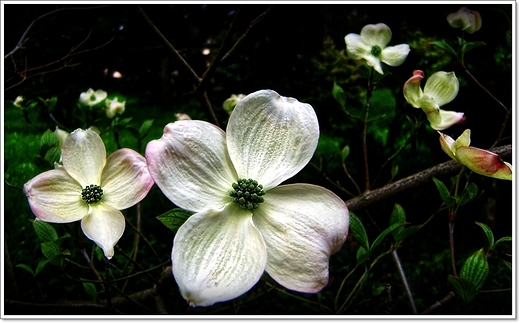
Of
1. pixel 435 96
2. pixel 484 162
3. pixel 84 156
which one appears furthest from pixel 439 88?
pixel 84 156

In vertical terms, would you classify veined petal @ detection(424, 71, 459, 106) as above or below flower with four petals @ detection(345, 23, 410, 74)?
below

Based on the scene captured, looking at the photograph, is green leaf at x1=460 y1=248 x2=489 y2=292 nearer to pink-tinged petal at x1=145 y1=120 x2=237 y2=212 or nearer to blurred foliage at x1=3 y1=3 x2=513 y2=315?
pink-tinged petal at x1=145 y1=120 x2=237 y2=212

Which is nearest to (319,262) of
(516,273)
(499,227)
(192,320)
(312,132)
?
(312,132)

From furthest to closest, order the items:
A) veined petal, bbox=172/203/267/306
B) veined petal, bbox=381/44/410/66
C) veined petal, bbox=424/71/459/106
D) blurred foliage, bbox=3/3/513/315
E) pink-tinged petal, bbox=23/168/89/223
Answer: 1. blurred foliage, bbox=3/3/513/315
2. veined petal, bbox=381/44/410/66
3. veined petal, bbox=424/71/459/106
4. pink-tinged petal, bbox=23/168/89/223
5. veined petal, bbox=172/203/267/306

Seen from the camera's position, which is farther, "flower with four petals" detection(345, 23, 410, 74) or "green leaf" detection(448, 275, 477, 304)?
"flower with four petals" detection(345, 23, 410, 74)

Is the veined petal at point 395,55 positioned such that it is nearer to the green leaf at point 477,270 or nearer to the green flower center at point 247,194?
the green leaf at point 477,270

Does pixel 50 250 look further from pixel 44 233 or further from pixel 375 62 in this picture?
pixel 375 62

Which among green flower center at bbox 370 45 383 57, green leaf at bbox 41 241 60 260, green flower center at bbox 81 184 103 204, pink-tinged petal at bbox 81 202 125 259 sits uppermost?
green flower center at bbox 370 45 383 57

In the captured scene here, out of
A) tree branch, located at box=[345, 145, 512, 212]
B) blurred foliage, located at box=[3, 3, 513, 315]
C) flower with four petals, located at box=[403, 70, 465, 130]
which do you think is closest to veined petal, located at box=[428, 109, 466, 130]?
flower with four petals, located at box=[403, 70, 465, 130]
